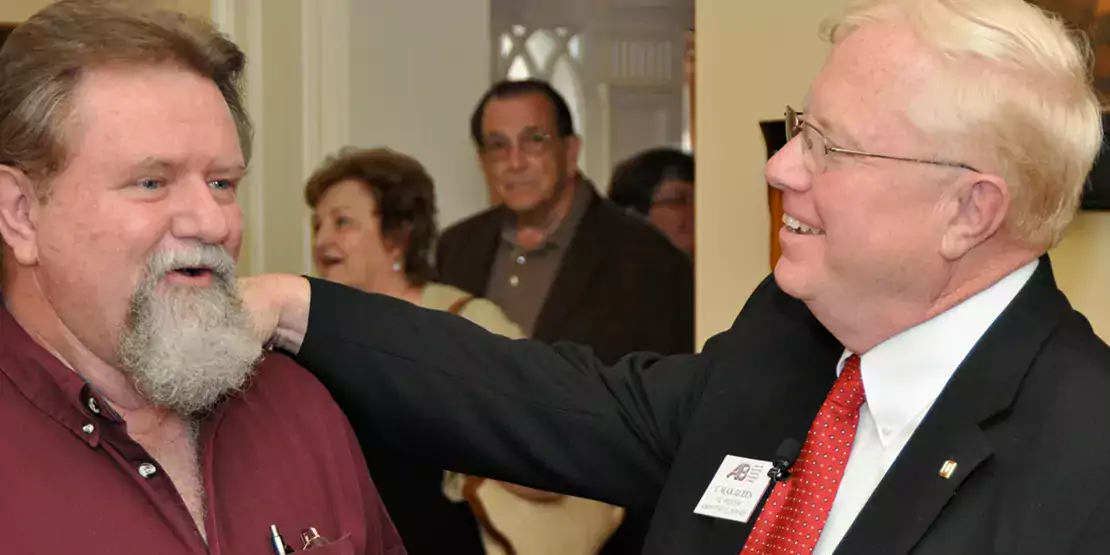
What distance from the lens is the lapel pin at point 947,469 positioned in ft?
5.19

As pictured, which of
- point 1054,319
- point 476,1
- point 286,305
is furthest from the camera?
point 476,1

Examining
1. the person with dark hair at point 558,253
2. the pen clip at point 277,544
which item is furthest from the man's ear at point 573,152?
the pen clip at point 277,544

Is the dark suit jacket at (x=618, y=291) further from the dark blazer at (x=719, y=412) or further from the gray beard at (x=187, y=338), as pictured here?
the gray beard at (x=187, y=338)

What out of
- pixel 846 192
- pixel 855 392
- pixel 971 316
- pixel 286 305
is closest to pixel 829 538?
pixel 855 392

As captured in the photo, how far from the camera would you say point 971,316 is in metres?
1.70

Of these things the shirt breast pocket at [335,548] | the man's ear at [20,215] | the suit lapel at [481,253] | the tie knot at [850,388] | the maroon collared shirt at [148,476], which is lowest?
the shirt breast pocket at [335,548]

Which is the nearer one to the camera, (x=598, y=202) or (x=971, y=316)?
(x=971, y=316)

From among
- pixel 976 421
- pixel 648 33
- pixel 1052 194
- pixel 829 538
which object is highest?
pixel 648 33

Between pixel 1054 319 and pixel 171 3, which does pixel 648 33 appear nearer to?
pixel 171 3

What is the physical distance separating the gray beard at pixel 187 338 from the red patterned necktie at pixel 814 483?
0.81 metres

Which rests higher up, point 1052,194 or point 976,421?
point 1052,194

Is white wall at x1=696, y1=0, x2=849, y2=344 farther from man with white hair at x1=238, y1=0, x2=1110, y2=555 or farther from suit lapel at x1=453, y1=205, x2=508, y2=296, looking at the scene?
man with white hair at x1=238, y1=0, x2=1110, y2=555

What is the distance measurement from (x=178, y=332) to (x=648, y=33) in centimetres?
196

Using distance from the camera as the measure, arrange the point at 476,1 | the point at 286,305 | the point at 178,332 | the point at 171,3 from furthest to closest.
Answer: the point at 476,1
the point at 171,3
the point at 286,305
the point at 178,332
